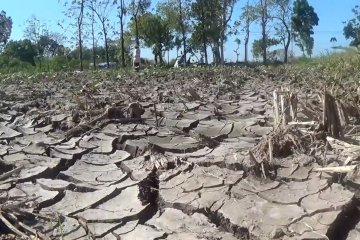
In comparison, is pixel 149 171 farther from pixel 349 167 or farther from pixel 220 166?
pixel 349 167

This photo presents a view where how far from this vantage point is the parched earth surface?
2.38 meters

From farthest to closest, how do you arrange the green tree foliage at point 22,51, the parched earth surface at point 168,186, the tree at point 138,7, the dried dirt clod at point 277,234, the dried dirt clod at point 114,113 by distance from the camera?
the green tree foliage at point 22,51 → the tree at point 138,7 → the dried dirt clod at point 114,113 → the parched earth surface at point 168,186 → the dried dirt clod at point 277,234

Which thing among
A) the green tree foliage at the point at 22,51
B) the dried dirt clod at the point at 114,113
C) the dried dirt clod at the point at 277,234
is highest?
the green tree foliage at the point at 22,51

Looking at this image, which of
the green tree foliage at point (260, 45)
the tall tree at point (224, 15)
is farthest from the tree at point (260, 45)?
the tall tree at point (224, 15)

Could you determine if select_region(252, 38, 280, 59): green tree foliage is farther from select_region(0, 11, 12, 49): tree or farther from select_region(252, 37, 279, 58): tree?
select_region(0, 11, 12, 49): tree

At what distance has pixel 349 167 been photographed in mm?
2439

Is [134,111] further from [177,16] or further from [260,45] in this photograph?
[260,45]

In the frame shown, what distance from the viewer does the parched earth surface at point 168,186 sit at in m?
2.38

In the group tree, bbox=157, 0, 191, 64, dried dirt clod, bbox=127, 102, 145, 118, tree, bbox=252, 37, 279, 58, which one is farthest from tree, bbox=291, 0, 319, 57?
dried dirt clod, bbox=127, 102, 145, 118

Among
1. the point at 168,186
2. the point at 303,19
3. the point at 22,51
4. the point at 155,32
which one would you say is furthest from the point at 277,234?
the point at 303,19

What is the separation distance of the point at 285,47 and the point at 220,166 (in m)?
33.6

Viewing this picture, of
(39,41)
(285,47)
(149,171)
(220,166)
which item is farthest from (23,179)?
(285,47)

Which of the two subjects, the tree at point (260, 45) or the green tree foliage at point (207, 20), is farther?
the tree at point (260, 45)

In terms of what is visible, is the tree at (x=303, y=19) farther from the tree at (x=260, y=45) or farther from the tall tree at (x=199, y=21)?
the tall tree at (x=199, y=21)
